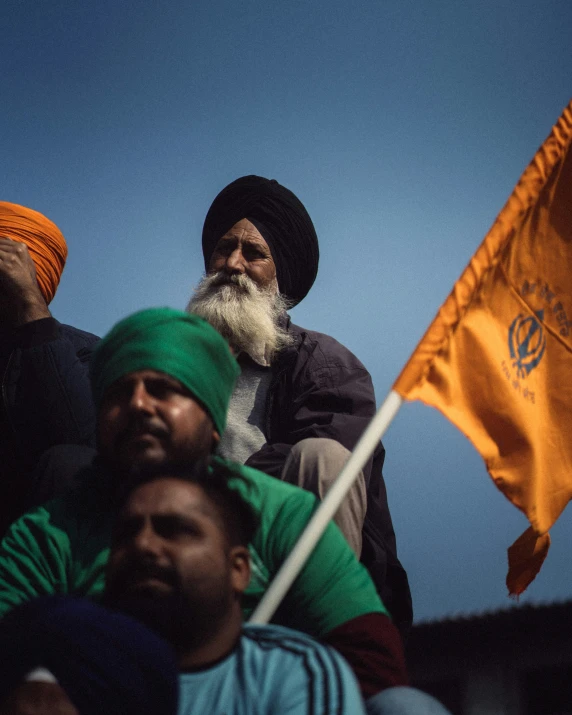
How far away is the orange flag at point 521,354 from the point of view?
3.27 meters

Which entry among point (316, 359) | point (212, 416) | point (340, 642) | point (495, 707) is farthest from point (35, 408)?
point (495, 707)

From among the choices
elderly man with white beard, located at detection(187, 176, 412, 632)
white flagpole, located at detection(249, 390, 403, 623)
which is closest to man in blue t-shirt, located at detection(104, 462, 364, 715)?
white flagpole, located at detection(249, 390, 403, 623)

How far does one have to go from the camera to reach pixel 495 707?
1058 centimetres

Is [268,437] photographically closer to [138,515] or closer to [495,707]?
[138,515]

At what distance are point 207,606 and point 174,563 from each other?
4.9 inches

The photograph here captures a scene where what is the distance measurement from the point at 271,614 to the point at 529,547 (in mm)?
1302

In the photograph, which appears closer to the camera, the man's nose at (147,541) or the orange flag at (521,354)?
the man's nose at (147,541)

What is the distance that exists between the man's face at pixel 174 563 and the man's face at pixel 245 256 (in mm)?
2869

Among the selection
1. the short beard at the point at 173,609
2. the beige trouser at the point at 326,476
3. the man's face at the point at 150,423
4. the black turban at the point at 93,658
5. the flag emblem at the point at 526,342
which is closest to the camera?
the black turban at the point at 93,658

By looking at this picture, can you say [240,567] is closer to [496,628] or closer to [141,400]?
[141,400]

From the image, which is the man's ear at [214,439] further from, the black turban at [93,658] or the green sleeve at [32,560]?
the black turban at [93,658]

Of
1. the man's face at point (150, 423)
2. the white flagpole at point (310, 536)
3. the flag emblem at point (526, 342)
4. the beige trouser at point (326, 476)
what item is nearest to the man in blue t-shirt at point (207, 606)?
the white flagpole at point (310, 536)

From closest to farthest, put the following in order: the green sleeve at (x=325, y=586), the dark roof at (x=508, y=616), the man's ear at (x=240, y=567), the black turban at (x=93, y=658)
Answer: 1. the black turban at (x=93, y=658)
2. the man's ear at (x=240, y=567)
3. the green sleeve at (x=325, y=586)
4. the dark roof at (x=508, y=616)

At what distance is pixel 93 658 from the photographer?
179 cm
